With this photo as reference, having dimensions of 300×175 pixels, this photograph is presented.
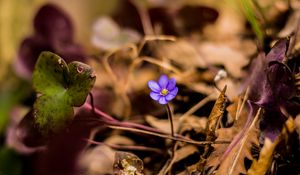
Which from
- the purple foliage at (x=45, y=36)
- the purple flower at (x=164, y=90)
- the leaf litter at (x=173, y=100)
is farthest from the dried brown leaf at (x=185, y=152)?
the purple foliage at (x=45, y=36)

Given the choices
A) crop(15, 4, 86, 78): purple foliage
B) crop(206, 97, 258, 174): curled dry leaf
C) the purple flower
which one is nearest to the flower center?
the purple flower

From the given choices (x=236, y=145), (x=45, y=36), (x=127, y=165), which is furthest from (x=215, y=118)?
(x=45, y=36)

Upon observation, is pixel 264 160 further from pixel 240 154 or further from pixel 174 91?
pixel 174 91

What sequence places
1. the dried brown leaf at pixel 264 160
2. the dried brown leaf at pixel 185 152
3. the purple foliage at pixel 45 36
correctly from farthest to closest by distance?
the purple foliage at pixel 45 36
the dried brown leaf at pixel 185 152
the dried brown leaf at pixel 264 160

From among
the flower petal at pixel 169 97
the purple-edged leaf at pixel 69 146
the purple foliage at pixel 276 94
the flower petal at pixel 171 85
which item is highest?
the purple foliage at pixel 276 94

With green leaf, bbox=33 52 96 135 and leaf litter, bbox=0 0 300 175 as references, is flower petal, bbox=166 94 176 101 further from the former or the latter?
green leaf, bbox=33 52 96 135

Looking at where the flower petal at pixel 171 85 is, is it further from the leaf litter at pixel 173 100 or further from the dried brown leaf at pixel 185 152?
the dried brown leaf at pixel 185 152

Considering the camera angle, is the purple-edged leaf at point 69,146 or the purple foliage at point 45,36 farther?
the purple foliage at point 45,36

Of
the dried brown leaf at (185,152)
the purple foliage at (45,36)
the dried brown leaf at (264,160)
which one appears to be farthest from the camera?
the purple foliage at (45,36)

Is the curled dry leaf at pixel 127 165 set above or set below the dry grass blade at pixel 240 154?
below
